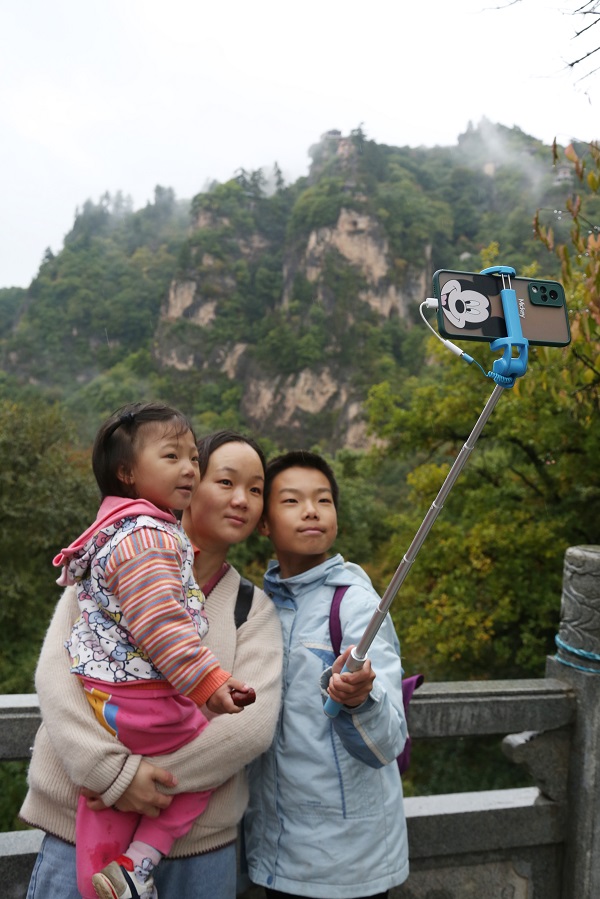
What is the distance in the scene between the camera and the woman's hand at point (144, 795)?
1.43 m

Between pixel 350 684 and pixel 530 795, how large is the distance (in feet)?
5.75

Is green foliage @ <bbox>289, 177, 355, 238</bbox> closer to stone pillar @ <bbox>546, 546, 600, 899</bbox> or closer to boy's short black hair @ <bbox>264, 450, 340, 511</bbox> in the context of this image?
stone pillar @ <bbox>546, 546, 600, 899</bbox>

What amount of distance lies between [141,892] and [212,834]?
23cm

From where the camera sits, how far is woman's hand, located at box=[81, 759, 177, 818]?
4.68 ft

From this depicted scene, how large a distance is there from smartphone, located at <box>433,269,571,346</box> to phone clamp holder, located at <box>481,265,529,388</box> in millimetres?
13

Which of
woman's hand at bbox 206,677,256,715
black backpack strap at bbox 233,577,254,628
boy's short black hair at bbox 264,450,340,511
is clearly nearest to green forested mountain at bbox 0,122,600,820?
boy's short black hair at bbox 264,450,340,511

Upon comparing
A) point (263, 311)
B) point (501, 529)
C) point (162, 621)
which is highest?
point (263, 311)

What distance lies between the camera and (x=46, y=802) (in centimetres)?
159

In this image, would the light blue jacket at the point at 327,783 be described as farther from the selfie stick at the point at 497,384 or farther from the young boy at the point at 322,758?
the selfie stick at the point at 497,384

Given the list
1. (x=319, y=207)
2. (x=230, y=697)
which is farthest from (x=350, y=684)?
(x=319, y=207)

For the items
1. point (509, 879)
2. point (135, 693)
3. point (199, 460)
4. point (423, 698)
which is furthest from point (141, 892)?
point (509, 879)

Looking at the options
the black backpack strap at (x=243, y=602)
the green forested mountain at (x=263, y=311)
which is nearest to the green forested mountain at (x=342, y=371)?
the green forested mountain at (x=263, y=311)

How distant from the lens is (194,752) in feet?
4.98

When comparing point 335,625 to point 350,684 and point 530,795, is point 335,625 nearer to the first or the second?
point 350,684
